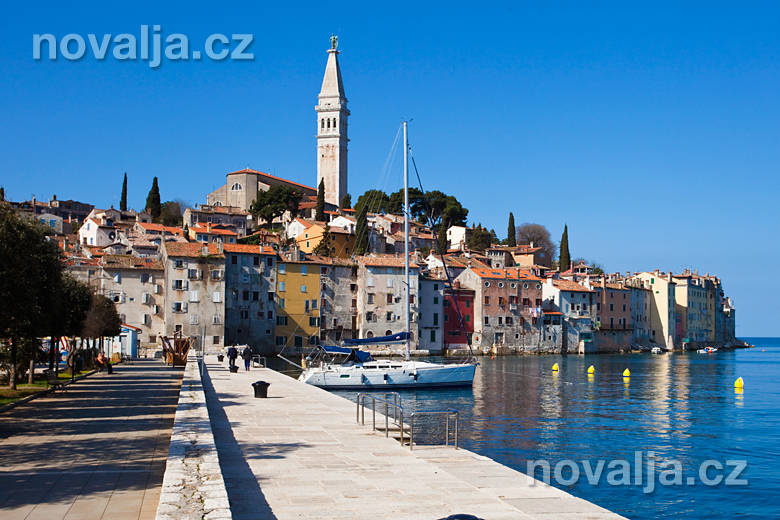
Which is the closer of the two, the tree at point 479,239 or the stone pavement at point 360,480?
the stone pavement at point 360,480

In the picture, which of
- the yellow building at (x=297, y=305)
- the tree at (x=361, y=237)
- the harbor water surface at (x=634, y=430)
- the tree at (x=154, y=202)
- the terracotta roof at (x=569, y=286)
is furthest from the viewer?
the tree at (x=154, y=202)

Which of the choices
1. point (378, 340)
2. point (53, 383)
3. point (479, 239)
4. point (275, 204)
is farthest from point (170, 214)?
point (53, 383)

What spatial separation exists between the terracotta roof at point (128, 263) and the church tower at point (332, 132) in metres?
67.3

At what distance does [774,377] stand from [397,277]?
1551 inches

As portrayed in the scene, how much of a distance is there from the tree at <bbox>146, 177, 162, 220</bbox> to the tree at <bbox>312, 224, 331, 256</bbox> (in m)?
29.6

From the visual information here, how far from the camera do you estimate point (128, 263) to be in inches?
3051

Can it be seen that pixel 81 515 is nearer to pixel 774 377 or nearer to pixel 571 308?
pixel 774 377

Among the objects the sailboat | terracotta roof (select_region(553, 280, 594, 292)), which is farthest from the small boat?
terracotta roof (select_region(553, 280, 594, 292))

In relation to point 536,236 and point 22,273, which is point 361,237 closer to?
point 536,236

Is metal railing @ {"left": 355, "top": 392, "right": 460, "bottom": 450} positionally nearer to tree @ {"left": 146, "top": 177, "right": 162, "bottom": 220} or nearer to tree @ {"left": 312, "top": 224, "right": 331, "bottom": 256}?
tree @ {"left": 312, "top": 224, "right": 331, "bottom": 256}

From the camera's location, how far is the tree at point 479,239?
124 metres

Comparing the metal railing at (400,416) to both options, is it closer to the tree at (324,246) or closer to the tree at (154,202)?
the tree at (324,246)

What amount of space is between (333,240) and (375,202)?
23.8m

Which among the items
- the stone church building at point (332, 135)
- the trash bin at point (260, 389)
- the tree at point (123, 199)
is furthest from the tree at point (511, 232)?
the trash bin at point (260, 389)
